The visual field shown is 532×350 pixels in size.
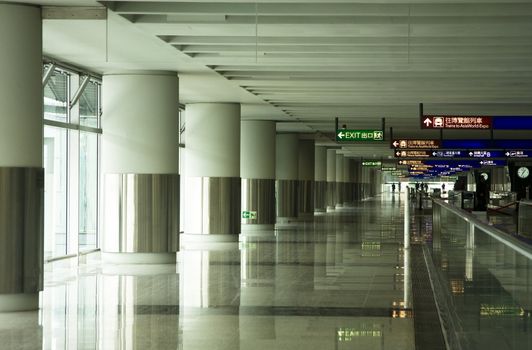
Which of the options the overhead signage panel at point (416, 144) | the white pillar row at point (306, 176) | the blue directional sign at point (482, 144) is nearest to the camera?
the overhead signage panel at point (416, 144)

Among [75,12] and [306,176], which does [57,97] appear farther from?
[306,176]

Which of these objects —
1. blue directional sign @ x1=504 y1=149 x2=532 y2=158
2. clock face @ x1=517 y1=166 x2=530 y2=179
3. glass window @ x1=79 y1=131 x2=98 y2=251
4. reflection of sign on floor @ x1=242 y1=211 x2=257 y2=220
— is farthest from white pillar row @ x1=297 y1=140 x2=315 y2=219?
glass window @ x1=79 y1=131 x2=98 y2=251

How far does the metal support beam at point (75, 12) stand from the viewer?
13.5 m

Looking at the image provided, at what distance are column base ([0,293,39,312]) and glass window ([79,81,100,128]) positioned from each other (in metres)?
11.6

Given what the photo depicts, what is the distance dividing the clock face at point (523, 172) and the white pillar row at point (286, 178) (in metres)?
10.8

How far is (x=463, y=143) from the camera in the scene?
3909 cm

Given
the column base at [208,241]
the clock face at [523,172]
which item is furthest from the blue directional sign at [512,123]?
the clock face at [523,172]

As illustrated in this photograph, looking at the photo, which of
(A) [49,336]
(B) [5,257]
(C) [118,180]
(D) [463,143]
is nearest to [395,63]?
(C) [118,180]

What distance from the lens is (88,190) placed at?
26.0m

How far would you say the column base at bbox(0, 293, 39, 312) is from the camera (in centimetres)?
1315

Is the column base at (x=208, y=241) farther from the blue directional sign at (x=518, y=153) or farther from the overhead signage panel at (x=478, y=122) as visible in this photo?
the blue directional sign at (x=518, y=153)

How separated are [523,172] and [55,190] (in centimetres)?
2791

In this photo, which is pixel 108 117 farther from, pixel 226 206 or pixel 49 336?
pixel 49 336

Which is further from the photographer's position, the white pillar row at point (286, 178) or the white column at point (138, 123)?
the white pillar row at point (286, 178)
